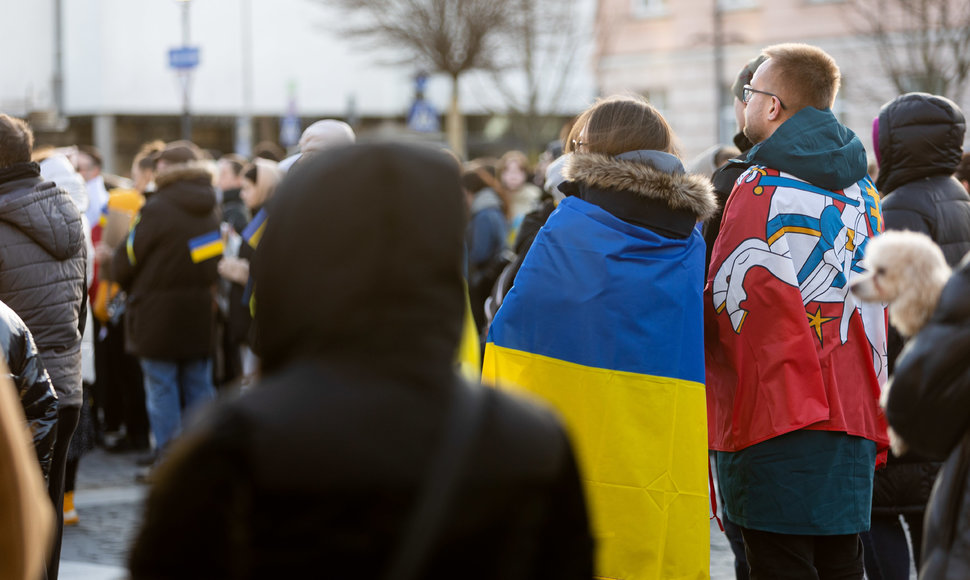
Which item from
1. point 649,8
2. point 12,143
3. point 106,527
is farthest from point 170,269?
point 649,8

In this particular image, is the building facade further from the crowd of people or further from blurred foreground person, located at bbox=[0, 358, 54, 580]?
blurred foreground person, located at bbox=[0, 358, 54, 580]

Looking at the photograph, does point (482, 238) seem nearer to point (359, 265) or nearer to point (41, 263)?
point (41, 263)

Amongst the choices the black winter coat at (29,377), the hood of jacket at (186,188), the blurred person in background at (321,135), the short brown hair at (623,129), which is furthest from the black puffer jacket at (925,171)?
the hood of jacket at (186,188)

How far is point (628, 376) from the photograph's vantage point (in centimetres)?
395

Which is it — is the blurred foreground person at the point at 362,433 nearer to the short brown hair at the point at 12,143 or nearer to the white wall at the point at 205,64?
the short brown hair at the point at 12,143

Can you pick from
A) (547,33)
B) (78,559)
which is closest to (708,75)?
(547,33)

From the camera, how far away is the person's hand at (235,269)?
340 inches

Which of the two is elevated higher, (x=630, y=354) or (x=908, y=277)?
(x=908, y=277)

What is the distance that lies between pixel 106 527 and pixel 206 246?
2333 millimetres

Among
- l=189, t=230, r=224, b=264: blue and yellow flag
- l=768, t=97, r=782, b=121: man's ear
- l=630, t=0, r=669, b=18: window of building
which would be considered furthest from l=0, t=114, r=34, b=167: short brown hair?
l=630, t=0, r=669, b=18: window of building

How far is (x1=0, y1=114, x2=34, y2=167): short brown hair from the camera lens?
17.3 ft

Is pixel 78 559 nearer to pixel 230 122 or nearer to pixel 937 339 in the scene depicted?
pixel 937 339

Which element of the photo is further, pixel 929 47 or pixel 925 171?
pixel 929 47

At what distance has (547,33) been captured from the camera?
30.8m
